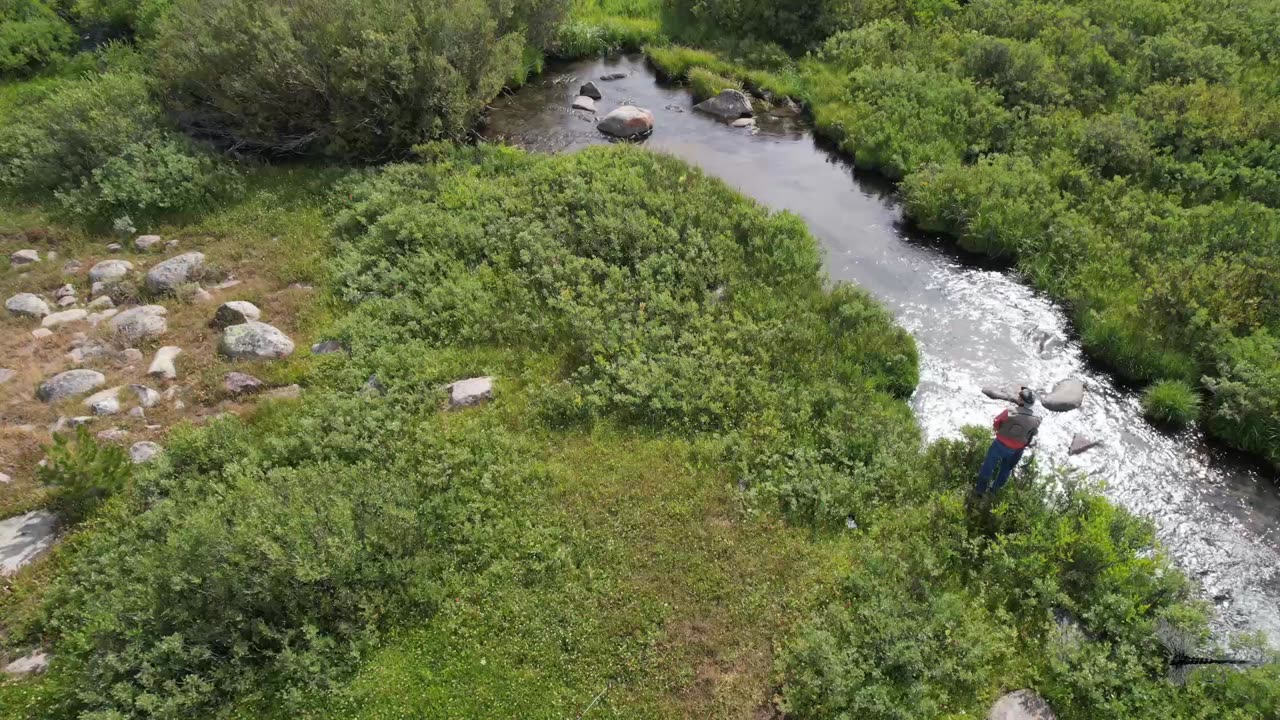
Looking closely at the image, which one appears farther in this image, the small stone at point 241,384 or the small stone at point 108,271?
the small stone at point 108,271

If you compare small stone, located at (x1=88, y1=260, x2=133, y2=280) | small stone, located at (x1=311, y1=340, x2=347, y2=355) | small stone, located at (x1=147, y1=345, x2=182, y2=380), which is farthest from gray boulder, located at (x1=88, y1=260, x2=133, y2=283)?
small stone, located at (x1=311, y1=340, x2=347, y2=355)

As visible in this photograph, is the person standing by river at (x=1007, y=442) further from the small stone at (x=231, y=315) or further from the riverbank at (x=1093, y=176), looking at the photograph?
the small stone at (x=231, y=315)

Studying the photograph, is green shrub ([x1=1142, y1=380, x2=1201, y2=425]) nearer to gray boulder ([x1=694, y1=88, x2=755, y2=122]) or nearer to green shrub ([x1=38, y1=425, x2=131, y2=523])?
gray boulder ([x1=694, y1=88, x2=755, y2=122])

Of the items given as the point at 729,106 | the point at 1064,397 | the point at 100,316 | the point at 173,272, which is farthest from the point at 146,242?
the point at 1064,397

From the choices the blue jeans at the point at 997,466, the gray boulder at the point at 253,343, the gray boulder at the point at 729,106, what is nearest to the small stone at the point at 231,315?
the gray boulder at the point at 253,343

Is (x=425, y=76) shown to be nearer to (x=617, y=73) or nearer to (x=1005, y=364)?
(x=617, y=73)

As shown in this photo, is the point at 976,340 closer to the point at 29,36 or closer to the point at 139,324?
the point at 139,324

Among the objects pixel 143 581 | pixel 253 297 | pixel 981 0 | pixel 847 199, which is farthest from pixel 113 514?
pixel 981 0
